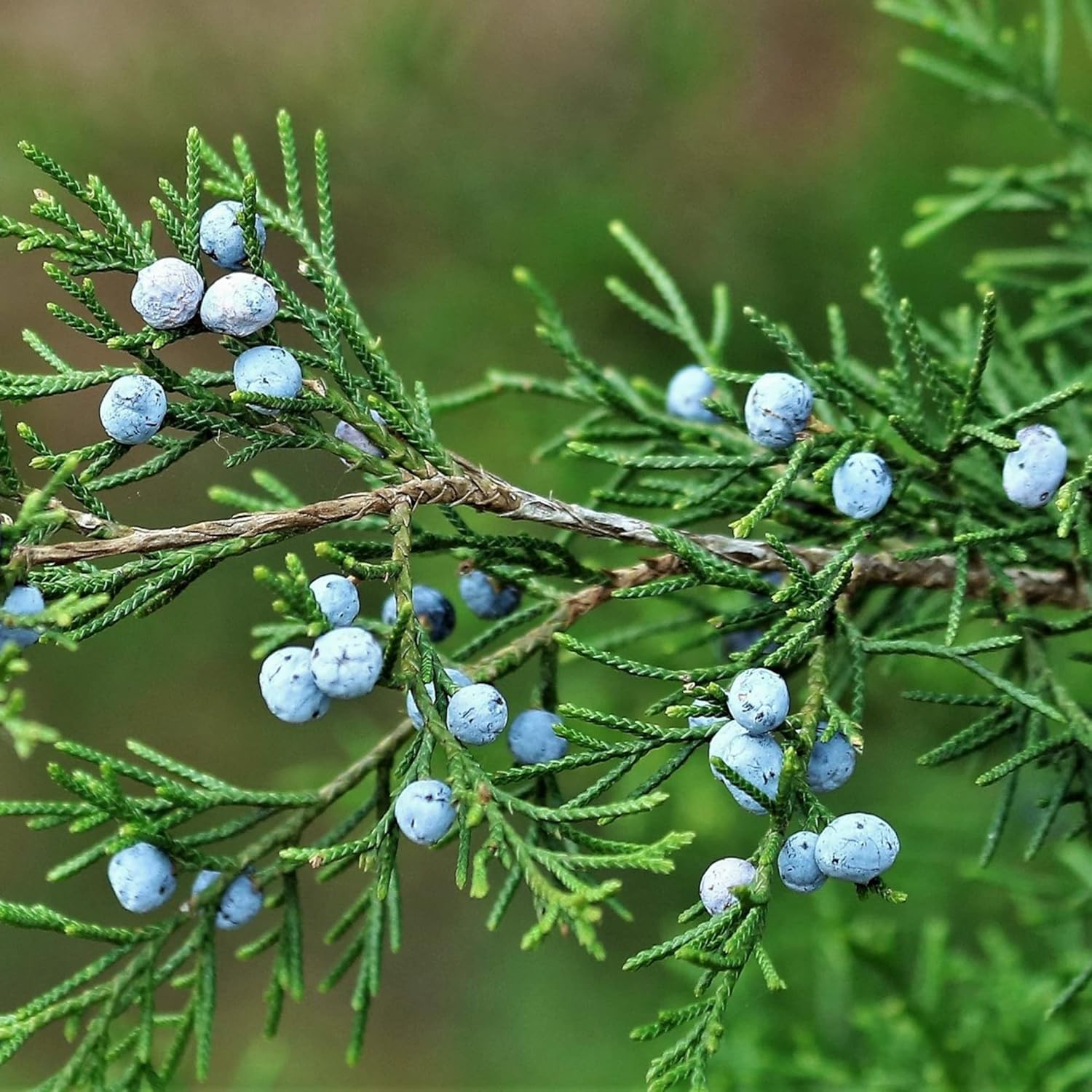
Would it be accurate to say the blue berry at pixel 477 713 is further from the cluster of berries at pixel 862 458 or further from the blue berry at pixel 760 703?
the cluster of berries at pixel 862 458

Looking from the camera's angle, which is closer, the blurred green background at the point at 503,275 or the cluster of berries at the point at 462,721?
the cluster of berries at the point at 462,721

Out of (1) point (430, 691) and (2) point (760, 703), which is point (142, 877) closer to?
(1) point (430, 691)

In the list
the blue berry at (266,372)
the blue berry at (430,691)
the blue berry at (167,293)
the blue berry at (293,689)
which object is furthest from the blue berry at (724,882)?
the blue berry at (167,293)

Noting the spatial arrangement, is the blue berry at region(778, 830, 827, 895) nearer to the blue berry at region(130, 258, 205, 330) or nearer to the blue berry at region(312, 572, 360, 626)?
the blue berry at region(312, 572, 360, 626)

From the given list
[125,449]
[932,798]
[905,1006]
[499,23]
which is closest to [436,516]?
[932,798]

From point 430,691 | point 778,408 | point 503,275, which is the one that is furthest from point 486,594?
point 503,275

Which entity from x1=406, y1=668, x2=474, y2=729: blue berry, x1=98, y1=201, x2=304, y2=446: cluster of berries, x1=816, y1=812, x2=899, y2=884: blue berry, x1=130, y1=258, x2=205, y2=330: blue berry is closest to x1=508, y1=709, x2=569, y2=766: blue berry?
x1=406, y1=668, x2=474, y2=729: blue berry

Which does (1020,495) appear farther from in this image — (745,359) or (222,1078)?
(222,1078)
